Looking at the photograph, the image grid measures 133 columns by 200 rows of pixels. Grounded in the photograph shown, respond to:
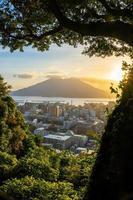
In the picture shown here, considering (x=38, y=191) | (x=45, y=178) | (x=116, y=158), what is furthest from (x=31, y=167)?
(x=116, y=158)

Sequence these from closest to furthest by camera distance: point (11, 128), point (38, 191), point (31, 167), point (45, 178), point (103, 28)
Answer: point (103, 28) → point (38, 191) → point (31, 167) → point (45, 178) → point (11, 128)

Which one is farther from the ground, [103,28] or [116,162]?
[103,28]

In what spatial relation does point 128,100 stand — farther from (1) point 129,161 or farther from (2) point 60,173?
(2) point 60,173

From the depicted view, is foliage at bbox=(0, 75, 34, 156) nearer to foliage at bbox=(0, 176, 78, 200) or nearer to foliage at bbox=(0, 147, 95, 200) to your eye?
foliage at bbox=(0, 147, 95, 200)

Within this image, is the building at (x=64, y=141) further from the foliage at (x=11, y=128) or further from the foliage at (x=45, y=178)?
the foliage at (x=45, y=178)

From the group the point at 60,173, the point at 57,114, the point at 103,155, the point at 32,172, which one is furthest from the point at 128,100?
the point at 57,114

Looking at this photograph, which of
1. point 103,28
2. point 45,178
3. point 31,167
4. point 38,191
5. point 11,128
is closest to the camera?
point 103,28

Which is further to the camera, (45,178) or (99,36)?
(45,178)

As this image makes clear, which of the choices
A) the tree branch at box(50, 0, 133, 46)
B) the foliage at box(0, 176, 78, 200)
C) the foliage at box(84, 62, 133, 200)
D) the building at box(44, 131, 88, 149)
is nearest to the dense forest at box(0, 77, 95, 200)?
the foliage at box(0, 176, 78, 200)

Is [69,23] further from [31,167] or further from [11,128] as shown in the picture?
[11,128]
